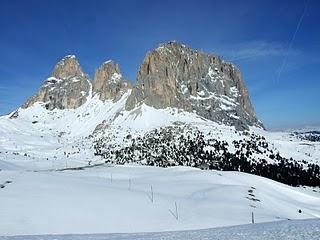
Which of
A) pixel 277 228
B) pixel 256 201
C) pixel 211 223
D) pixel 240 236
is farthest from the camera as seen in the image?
pixel 256 201

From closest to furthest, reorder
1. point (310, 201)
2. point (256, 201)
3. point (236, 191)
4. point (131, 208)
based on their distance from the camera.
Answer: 1. point (131, 208)
2. point (256, 201)
3. point (236, 191)
4. point (310, 201)

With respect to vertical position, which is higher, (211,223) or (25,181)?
(25,181)

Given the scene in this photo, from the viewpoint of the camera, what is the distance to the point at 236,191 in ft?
248

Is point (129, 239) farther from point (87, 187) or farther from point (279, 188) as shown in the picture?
point (279, 188)

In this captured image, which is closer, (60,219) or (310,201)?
(60,219)

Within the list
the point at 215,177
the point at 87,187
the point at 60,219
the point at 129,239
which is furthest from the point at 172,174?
the point at 129,239

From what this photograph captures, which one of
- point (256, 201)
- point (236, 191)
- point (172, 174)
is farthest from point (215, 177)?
point (256, 201)

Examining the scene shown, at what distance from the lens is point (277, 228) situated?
21.2 metres

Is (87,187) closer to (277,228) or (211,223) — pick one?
(211,223)

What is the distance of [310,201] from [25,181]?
66.0m

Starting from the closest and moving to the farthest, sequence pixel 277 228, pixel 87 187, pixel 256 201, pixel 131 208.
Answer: pixel 277 228 < pixel 131 208 < pixel 87 187 < pixel 256 201

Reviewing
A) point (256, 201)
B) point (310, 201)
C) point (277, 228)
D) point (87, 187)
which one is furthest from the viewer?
point (310, 201)

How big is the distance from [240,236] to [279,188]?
8723cm

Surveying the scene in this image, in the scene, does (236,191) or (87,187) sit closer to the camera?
(87,187)
